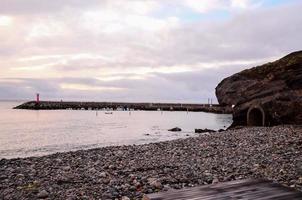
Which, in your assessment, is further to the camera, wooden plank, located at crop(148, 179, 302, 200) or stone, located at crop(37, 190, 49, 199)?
stone, located at crop(37, 190, 49, 199)

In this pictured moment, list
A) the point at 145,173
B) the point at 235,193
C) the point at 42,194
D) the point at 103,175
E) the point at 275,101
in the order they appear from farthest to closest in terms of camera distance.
Answer: the point at 275,101 < the point at 145,173 < the point at 103,175 < the point at 42,194 < the point at 235,193

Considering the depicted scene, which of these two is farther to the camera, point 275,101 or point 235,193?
point 275,101

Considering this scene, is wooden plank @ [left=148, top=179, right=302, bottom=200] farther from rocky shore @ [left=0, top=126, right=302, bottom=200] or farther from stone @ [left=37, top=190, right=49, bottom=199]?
stone @ [left=37, top=190, right=49, bottom=199]

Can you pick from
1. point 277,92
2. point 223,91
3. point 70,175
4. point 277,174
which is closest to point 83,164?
point 70,175

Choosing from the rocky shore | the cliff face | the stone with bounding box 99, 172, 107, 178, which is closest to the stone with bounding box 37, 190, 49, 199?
the rocky shore

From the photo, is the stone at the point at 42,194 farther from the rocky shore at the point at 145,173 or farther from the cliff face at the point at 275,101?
the cliff face at the point at 275,101

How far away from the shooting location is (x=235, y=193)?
473 centimetres

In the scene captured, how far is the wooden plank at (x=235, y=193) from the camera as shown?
459 cm

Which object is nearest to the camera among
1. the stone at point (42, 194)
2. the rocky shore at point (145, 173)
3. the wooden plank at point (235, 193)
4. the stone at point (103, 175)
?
the wooden plank at point (235, 193)

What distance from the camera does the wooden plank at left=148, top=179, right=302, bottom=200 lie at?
15.0 feet

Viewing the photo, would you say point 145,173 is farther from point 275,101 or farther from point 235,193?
point 275,101

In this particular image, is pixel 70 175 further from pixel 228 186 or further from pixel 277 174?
pixel 228 186

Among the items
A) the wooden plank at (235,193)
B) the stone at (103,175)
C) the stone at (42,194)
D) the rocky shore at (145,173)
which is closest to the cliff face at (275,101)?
the rocky shore at (145,173)

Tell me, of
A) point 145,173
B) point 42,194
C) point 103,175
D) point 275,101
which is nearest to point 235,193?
point 42,194
